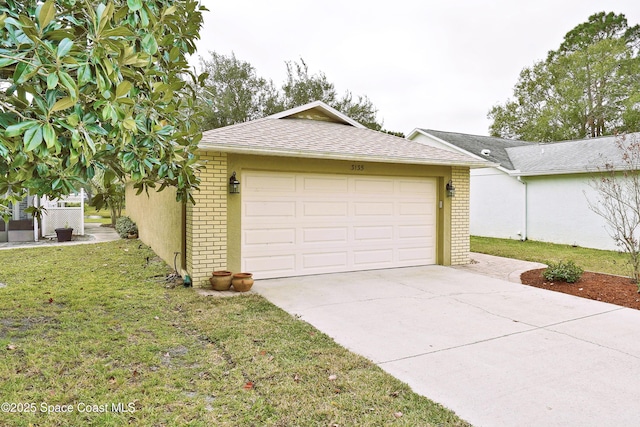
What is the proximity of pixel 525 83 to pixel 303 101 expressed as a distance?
17.9m

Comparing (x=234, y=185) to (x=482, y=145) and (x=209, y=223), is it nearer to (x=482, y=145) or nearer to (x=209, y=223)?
(x=209, y=223)

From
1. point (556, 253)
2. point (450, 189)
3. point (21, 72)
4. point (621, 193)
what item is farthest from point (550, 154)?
point (21, 72)

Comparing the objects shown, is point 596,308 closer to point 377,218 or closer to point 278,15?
point 377,218

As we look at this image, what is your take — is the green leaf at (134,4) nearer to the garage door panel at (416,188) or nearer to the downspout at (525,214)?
the garage door panel at (416,188)

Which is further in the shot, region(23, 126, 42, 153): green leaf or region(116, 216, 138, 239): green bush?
region(116, 216, 138, 239): green bush

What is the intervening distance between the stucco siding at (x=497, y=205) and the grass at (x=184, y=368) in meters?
12.2

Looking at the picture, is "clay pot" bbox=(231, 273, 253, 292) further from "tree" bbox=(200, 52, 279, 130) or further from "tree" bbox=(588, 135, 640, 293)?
"tree" bbox=(200, 52, 279, 130)

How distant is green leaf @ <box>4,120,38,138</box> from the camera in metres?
1.68

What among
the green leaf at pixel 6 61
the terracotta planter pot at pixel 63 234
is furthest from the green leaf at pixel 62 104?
the terracotta planter pot at pixel 63 234

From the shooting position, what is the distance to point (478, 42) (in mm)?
18547

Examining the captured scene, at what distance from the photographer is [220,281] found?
6672 millimetres

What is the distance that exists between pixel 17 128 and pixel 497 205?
16204 millimetres

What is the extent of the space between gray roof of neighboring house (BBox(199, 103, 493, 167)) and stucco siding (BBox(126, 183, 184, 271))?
5.85 ft

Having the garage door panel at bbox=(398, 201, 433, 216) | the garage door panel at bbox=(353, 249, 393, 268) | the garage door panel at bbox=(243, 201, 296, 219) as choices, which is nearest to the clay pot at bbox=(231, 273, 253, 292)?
the garage door panel at bbox=(243, 201, 296, 219)
